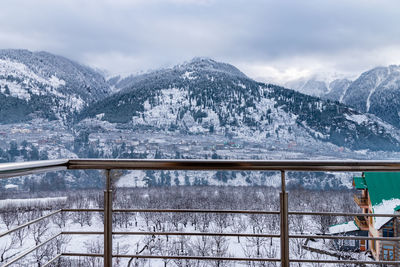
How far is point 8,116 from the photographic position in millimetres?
12078

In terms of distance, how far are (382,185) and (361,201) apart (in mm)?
360

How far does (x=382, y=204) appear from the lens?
1782 millimetres

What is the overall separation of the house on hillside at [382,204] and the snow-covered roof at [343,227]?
0.28m

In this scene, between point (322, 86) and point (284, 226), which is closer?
point (284, 226)

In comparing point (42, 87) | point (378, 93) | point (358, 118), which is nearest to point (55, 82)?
point (42, 87)

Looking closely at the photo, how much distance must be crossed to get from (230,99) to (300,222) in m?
15.8

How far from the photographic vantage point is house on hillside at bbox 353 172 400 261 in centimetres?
169

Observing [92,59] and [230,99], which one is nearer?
[230,99]

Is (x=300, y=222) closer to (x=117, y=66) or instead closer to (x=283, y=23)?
(x=283, y=23)

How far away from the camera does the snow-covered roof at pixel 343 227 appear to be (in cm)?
228

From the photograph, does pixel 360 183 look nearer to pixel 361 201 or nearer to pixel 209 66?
pixel 361 201

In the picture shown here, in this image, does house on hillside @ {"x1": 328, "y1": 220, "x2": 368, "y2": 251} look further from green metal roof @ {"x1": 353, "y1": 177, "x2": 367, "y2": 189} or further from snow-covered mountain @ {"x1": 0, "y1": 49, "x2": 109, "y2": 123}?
snow-covered mountain @ {"x1": 0, "y1": 49, "x2": 109, "y2": 123}

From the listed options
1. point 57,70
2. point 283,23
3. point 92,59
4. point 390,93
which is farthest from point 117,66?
point 283,23

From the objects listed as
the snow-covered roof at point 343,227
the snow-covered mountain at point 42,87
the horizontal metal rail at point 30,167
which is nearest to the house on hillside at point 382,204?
the snow-covered roof at point 343,227
